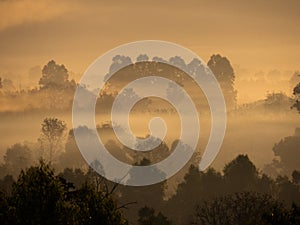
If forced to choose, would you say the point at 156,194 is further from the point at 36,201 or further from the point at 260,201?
the point at 36,201

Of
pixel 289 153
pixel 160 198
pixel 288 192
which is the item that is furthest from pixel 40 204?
pixel 289 153

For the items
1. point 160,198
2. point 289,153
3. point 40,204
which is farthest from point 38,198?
point 289,153

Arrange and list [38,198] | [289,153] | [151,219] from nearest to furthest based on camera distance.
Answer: [38,198] → [151,219] → [289,153]

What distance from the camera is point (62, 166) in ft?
631

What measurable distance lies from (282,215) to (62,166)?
140 metres

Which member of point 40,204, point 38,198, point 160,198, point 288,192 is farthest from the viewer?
point 160,198

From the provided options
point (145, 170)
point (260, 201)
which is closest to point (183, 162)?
point (145, 170)

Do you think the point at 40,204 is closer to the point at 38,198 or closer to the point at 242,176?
the point at 38,198

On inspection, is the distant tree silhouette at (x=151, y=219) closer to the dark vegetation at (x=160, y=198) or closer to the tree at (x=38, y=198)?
the dark vegetation at (x=160, y=198)

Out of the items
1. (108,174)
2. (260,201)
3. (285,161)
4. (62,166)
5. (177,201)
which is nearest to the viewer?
(260,201)

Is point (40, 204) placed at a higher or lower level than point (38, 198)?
lower

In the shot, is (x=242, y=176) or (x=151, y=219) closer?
(x=151, y=219)

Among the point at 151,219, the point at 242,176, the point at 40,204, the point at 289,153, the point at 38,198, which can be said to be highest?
the point at 289,153

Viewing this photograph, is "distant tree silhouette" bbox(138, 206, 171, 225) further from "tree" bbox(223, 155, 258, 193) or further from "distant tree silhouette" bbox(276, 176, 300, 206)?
"distant tree silhouette" bbox(276, 176, 300, 206)
